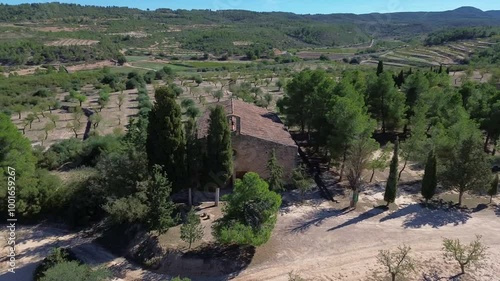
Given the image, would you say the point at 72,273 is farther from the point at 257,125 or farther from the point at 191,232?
the point at 257,125

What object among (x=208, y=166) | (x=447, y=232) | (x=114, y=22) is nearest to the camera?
(x=447, y=232)

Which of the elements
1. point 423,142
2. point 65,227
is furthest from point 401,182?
point 65,227

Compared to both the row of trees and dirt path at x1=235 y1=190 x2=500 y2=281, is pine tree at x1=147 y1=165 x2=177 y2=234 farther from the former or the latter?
the row of trees

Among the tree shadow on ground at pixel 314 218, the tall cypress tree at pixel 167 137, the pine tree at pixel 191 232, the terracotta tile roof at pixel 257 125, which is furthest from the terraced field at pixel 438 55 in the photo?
the pine tree at pixel 191 232

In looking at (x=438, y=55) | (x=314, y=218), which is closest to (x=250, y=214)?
(x=314, y=218)

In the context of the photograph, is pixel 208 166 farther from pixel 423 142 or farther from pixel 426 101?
pixel 426 101

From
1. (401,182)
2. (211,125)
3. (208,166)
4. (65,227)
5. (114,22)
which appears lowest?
(65,227)

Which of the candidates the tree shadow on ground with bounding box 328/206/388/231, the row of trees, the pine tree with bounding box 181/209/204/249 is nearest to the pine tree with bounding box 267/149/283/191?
the row of trees
